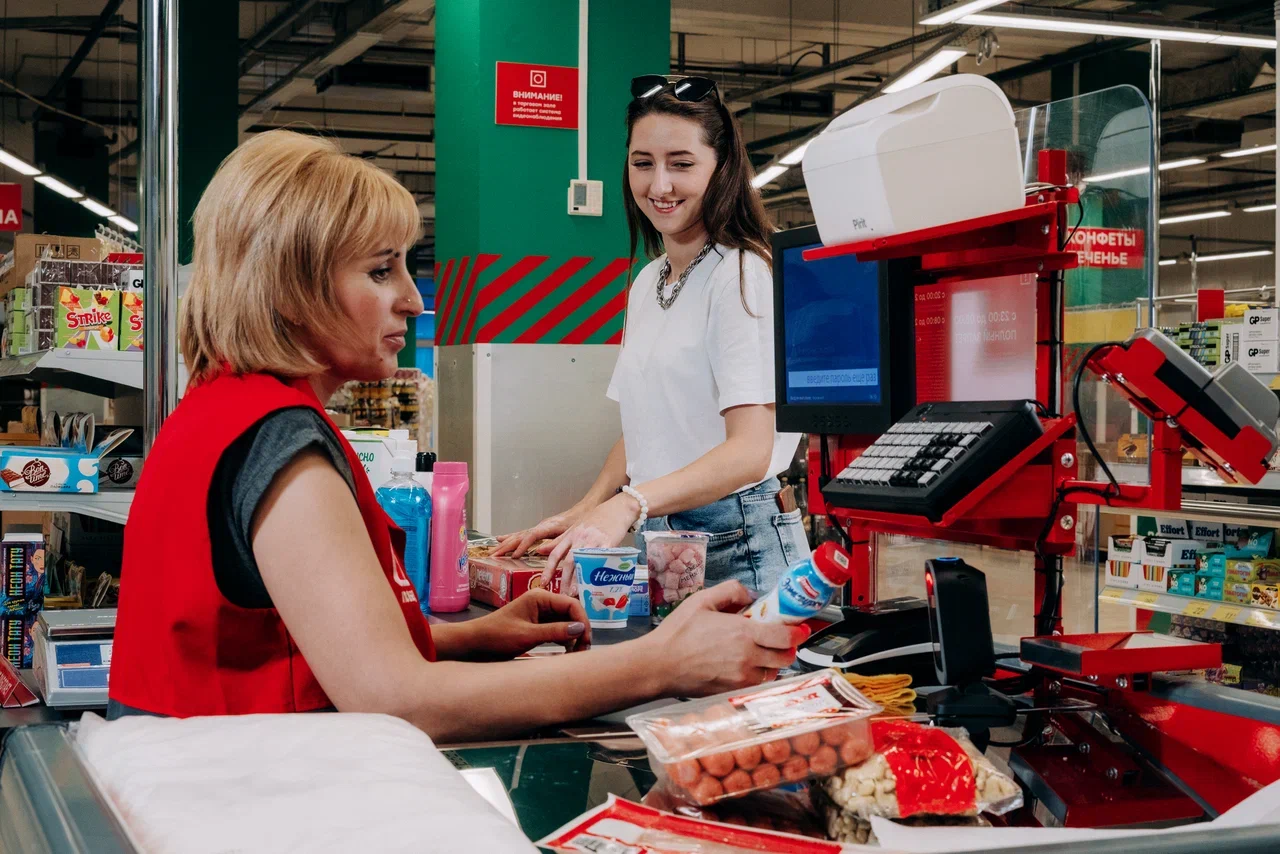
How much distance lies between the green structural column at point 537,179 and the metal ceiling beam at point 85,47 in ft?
29.1

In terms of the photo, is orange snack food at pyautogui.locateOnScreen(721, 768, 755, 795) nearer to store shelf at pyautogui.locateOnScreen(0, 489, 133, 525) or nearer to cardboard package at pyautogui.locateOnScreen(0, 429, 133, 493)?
store shelf at pyautogui.locateOnScreen(0, 489, 133, 525)

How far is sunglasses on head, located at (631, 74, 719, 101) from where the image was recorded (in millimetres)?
2631

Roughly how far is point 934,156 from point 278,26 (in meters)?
11.9

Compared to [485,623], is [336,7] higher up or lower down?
higher up

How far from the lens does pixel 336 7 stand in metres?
11.9

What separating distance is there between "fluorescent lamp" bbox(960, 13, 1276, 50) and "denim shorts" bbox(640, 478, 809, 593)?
5640 mm

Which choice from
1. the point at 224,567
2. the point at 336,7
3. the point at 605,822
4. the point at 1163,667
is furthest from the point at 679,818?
the point at 336,7

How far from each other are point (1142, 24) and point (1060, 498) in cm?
811

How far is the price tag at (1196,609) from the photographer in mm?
4402

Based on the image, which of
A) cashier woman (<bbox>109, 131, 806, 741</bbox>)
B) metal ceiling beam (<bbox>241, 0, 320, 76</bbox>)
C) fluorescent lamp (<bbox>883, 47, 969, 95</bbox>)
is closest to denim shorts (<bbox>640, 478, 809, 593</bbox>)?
cashier woman (<bbox>109, 131, 806, 741</bbox>)

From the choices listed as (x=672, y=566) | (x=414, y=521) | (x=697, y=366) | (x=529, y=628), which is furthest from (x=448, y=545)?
(x=697, y=366)

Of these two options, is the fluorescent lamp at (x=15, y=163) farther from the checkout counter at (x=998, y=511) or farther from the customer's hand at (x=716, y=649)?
the customer's hand at (x=716, y=649)

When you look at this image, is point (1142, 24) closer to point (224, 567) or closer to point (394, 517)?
point (394, 517)

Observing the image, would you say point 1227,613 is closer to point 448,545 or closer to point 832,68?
point 448,545
